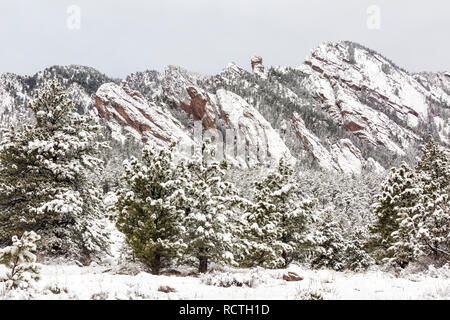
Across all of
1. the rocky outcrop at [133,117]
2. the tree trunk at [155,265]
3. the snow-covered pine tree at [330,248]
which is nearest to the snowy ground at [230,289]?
the tree trunk at [155,265]

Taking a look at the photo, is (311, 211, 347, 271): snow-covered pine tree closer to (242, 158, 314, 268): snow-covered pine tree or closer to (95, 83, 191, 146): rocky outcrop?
(242, 158, 314, 268): snow-covered pine tree

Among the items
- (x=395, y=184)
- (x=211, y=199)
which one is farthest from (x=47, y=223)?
(x=395, y=184)

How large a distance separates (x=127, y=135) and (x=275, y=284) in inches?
6996

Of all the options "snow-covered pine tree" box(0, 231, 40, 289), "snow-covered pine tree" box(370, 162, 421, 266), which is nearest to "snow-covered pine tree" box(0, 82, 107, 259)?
"snow-covered pine tree" box(0, 231, 40, 289)

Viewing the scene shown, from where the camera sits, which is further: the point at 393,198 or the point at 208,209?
the point at 393,198

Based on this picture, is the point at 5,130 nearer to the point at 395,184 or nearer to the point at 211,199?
the point at 211,199

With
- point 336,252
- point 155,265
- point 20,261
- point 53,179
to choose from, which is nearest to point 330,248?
point 336,252

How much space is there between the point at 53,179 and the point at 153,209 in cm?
630

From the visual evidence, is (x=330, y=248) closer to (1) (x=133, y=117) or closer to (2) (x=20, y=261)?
(2) (x=20, y=261)

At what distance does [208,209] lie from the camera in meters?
13.3

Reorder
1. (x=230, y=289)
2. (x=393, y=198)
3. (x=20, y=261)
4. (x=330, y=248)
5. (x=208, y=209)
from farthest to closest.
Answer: (x=330, y=248)
(x=393, y=198)
(x=208, y=209)
(x=230, y=289)
(x=20, y=261)

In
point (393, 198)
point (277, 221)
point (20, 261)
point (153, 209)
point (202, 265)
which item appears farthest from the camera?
point (393, 198)
